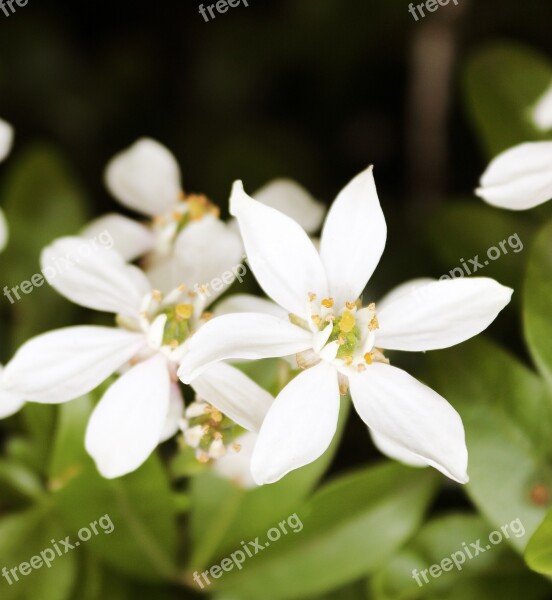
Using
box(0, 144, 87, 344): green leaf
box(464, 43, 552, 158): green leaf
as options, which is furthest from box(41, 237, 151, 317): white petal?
box(464, 43, 552, 158): green leaf

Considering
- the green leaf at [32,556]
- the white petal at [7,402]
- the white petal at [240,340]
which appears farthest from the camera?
the green leaf at [32,556]

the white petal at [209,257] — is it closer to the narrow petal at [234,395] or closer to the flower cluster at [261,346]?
the flower cluster at [261,346]

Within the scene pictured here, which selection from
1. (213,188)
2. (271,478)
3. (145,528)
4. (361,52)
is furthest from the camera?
(361,52)

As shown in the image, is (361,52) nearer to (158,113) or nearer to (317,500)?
(158,113)

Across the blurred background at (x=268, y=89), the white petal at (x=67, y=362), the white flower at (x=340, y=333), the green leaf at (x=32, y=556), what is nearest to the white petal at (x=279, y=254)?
the white flower at (x=340, y=333)

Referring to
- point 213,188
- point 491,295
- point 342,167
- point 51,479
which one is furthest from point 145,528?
point 342,167

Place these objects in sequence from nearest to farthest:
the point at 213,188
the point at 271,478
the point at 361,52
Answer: the point at 271,478 → the point at 213,188 → the point at 361,52

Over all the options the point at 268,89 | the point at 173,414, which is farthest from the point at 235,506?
the point at 268,89
